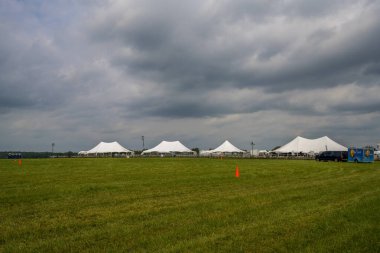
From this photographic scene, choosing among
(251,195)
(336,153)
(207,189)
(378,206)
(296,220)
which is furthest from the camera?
(336,153)

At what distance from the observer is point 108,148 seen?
370ft

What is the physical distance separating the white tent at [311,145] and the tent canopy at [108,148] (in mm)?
53790

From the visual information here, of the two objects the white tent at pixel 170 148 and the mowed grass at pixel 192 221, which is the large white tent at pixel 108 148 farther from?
the mowed grass at pixel 192 221

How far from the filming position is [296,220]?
28.1 feet

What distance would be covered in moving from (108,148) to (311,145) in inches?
2549

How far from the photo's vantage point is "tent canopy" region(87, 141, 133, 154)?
366 feet

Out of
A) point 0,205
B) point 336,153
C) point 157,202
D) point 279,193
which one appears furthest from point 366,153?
point 0,205

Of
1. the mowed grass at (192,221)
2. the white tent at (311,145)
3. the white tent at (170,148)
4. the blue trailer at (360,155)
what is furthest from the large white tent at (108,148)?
the mowed grass at (192,221)

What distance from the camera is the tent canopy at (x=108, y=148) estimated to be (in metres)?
112

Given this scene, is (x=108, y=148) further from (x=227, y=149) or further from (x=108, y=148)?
(x=227, y=149)

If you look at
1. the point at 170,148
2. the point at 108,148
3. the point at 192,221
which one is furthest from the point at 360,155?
the point at 108,148

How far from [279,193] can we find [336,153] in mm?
44508

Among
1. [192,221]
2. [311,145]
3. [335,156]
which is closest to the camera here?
[192,221]

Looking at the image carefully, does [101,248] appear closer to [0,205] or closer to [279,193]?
[0,205]
